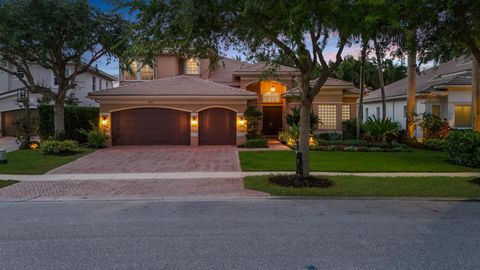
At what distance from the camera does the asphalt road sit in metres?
5.26

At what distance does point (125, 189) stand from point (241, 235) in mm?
5681

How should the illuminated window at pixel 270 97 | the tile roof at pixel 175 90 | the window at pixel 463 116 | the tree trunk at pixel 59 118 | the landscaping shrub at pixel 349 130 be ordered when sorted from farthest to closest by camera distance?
1. the illuminated window at pixel 270 97
2. the landscaping shrub at pixel 349 130
3. the window at pixel 463 116
4. the tile roof at pixel 175 90
5. the tree trunk at pixel 59 118

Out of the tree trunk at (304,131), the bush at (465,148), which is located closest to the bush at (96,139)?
the tree trunk at (304,131)

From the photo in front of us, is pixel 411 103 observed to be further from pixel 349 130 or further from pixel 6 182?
pixel 6 182

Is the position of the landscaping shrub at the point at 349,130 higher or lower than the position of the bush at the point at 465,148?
higher

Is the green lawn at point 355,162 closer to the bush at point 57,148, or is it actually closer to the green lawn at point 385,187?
the green lawn at point 385,187

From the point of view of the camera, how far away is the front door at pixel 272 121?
28.3m

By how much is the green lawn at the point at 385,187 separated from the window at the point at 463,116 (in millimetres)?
13535

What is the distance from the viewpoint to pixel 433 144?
71.2ft

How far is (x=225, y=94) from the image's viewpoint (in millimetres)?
23047

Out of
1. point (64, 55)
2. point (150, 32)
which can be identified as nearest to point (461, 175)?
point (150, 32)

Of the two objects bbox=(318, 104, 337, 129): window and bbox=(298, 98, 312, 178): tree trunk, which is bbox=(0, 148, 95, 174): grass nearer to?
bbox=(298, 98, 312, 178): tree trunk

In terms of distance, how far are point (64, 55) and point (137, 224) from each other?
695 inches

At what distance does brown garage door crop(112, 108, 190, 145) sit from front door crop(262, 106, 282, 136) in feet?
23.2
